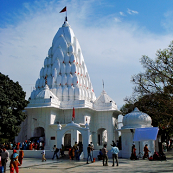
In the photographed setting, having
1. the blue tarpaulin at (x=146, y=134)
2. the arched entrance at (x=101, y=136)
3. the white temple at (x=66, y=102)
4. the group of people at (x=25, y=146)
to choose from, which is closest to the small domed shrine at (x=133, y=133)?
the blue tarpaulin at (x=146, y=134)

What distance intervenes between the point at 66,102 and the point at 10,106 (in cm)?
858

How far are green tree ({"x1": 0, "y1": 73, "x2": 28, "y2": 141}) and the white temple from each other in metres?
4.00

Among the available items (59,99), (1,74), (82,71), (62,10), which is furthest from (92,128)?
(62,10)

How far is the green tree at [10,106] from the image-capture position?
2373cm

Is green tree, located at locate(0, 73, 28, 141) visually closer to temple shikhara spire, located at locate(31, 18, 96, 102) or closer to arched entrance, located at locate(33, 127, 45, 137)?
arched entrance, located at locate(33, 127, 45, 137)

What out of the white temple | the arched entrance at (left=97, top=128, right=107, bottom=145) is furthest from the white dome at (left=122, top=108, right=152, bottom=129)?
the arched entrance at (left=97, top=128, right=107, bottom=145)

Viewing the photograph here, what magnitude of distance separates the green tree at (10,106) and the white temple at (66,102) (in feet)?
13.1

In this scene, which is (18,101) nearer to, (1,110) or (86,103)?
(1,110)

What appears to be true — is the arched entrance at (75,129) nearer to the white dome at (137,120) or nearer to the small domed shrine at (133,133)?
the small domed shrine at (133,133)

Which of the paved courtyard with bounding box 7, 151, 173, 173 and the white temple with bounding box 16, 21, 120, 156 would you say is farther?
the white temple with bounding box 16, 21, 120, 156

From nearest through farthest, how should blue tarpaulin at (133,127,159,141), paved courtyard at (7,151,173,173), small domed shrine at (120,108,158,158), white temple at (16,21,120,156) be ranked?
paved courtyard at (7,151,173,173) < blue tarpaulin at (133,127,159,141) < small domed shrine at (120,108,158,158) < white temple at (16,21,120,156)

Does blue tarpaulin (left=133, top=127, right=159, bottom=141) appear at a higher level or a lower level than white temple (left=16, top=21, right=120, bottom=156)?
lower

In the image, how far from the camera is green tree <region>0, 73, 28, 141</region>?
77.9 feet

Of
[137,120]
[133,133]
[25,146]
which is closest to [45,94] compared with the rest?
[25,146]
